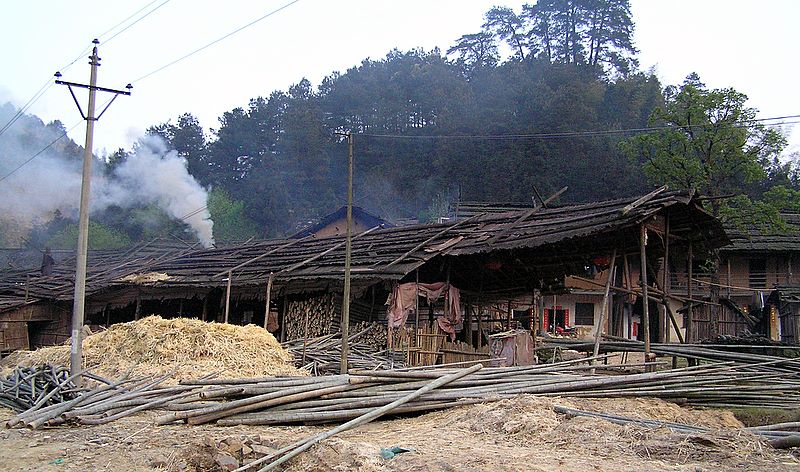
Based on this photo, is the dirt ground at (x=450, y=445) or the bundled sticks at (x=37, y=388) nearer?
the dirt ground at (x=450, y=445)

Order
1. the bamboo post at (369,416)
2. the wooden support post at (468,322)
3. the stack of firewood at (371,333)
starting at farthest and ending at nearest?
the wooden support post at (468,322)
the stack of firewood at (371,333)
the bamboo post at (369,416)

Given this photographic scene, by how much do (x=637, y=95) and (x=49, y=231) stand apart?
43102mm

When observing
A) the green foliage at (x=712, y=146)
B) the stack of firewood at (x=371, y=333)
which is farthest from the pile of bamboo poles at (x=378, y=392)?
the green foliage at (x=712, y=146)

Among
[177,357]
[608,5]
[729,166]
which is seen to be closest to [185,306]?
[177,357]

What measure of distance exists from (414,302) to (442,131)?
33477 millimetres

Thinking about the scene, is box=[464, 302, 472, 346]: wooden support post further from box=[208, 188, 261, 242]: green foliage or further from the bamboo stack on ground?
box=[208, 188, 261, 242]: green foliage

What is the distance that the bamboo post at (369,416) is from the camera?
6.35 meters

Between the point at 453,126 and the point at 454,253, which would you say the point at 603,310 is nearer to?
the point at 454,253

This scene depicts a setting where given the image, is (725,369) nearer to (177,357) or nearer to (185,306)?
(177,357)

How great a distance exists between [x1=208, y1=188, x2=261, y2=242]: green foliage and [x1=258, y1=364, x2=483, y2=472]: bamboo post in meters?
39.4

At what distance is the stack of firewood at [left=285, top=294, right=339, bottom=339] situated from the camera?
18000 millimetres

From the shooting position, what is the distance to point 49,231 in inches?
2141

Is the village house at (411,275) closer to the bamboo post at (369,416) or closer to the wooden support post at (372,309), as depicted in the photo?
the wooden support post at (372,309)

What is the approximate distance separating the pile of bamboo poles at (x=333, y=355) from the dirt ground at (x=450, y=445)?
5756 mm
